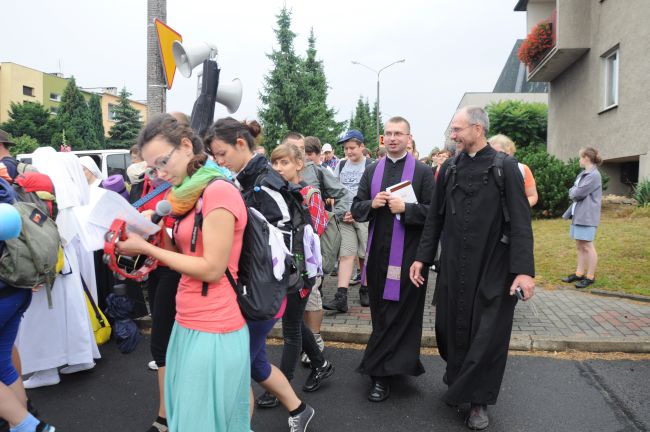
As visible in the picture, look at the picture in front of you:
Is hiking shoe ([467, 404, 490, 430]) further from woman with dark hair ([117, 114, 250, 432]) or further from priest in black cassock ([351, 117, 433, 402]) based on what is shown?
woman with dark hair ([117, 114, 250, 432])

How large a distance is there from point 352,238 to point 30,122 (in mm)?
48679

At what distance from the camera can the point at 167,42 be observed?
478 centimetres

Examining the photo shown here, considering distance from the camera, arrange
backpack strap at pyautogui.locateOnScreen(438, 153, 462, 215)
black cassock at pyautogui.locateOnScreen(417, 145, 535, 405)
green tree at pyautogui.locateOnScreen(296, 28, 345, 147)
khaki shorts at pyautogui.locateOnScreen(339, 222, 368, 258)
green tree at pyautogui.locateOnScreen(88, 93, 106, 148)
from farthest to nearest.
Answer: green tree at pyautogui.locateOnScreen(88, 93, 106, 148) < green tree at pyautogui.locateOnScreen(296, 28, 345, 147) < khaki shorts at pyautogui.locateOnScreen(339, 222, 368, 258) < backpack strap at pyautogui.locateOnScreen(438, 153, 462, 215) < black cassock at pyautogui.locateOnScreen(417, 145, 535, 405)

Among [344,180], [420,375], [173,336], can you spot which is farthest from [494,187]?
[344,180]

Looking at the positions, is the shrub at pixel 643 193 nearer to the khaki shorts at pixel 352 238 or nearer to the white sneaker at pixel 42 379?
the khaki shorts at pixel 352 238

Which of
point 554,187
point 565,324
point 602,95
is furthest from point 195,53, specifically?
point 602,95

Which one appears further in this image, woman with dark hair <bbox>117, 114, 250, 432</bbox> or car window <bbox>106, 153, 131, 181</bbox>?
car window <bbox>106, 153, 131, 181</bbox>

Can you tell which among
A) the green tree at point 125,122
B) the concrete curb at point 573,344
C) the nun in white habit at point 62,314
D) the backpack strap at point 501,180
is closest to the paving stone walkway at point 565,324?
the concrete curb at point 573,344

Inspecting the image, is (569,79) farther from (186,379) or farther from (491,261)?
(186,379)

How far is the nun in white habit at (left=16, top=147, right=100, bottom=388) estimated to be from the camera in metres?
3.97

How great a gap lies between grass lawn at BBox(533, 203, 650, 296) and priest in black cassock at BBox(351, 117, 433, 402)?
4.12 m

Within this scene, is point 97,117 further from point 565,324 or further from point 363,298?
point 565,324

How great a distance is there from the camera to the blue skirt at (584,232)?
6.85m

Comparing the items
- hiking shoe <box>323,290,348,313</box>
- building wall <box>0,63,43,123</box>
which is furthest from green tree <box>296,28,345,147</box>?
building wall <box>0,63,43,123</box>
